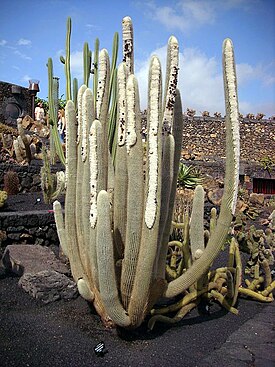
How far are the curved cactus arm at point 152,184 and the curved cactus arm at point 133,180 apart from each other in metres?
0.04

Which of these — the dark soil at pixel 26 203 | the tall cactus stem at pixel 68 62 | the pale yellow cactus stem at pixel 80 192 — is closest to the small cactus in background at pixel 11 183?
the dark soil at pixel 26 203

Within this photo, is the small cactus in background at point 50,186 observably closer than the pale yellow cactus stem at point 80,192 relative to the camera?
No

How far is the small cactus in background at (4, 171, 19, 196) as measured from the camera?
8.86m

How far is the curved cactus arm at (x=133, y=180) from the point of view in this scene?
8.29 feet

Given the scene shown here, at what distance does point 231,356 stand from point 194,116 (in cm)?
1993

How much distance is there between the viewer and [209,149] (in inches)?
850

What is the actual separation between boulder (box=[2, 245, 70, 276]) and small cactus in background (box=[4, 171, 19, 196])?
4.63m

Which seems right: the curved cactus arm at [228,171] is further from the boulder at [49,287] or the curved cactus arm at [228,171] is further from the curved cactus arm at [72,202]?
the boulder at [49,287]

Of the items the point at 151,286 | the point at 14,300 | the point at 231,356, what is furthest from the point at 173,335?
the point at 14,300

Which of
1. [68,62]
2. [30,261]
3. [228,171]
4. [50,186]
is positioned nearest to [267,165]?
[50,186]

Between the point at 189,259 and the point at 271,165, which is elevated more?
the point at 271,165

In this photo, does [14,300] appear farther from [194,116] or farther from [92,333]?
[194,116]

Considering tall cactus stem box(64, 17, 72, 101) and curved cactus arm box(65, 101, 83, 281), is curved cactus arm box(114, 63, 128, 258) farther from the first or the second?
tall cactus stem box(64, 17, 72, 101)

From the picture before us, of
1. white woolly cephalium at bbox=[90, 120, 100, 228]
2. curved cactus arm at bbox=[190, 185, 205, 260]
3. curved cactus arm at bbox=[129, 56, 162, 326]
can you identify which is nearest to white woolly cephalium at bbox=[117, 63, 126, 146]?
white woolly cephalium at bbox=[90, 120, 100, 228]
